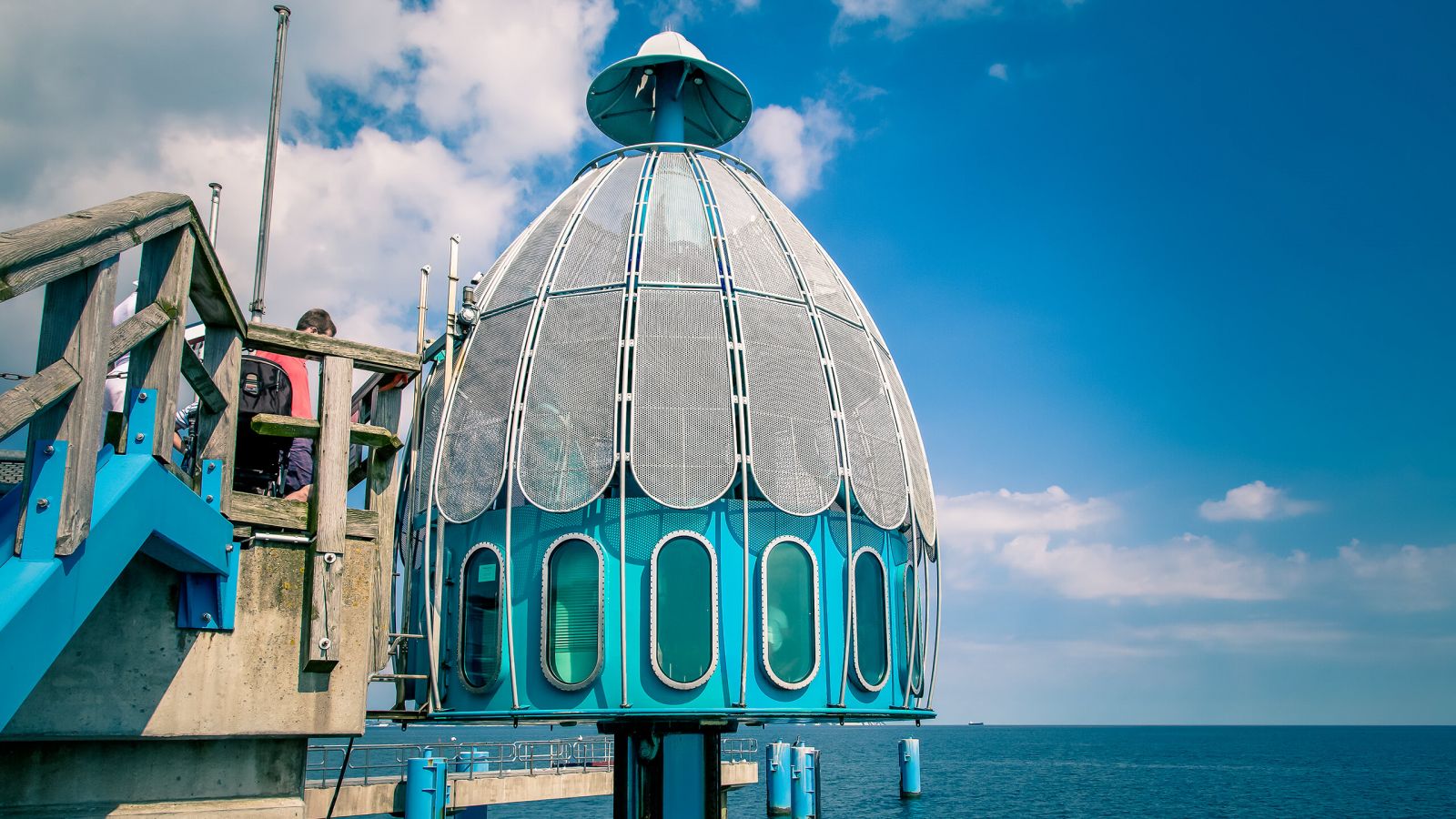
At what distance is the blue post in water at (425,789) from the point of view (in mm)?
26000

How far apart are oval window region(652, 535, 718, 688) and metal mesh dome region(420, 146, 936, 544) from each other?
0.79 metres

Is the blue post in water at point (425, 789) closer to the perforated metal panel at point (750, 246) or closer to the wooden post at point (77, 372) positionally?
the perforated metal panel at point (750, 246)

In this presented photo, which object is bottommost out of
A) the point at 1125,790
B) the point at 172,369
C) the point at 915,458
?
the point at 1125,790

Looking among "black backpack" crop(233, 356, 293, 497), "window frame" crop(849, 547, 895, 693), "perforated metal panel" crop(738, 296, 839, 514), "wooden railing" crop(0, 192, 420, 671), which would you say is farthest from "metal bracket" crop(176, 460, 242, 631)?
"window frame" crop(849, 547, 895, 693)

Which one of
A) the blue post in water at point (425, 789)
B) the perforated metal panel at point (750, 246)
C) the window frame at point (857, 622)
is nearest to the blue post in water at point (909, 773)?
the blue post in water at point (425, 789)

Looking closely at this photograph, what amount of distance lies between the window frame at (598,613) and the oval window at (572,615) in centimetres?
1

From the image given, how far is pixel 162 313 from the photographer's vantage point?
499 cm

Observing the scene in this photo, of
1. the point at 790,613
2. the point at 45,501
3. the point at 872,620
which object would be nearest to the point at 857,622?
the point at 872,620

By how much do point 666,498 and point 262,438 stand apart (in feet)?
27.9

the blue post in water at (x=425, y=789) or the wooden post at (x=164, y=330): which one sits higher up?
the wooden post at (x=164, y=330)

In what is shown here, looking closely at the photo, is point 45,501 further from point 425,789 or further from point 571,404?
point 425,789

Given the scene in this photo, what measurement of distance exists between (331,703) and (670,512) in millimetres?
9505

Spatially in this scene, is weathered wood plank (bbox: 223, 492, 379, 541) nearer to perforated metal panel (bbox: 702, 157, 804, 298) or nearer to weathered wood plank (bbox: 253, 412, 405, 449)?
weathered wood plank (bbox: 253, 412, 405, 449)

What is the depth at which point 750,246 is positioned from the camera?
18344 mm
